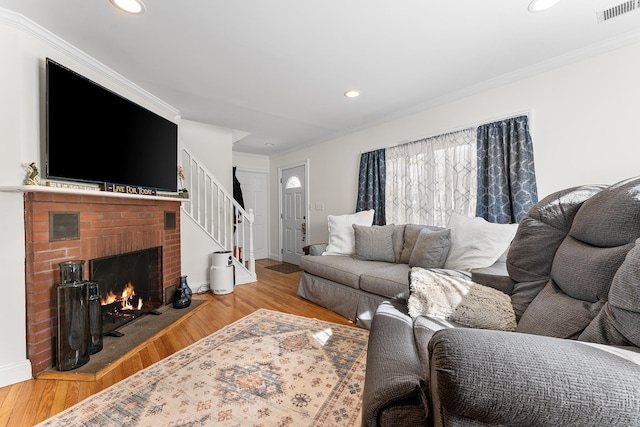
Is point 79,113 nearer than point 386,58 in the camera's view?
Yes

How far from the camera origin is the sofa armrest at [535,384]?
478 mm

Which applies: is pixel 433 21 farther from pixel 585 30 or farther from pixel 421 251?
pixel 421 251

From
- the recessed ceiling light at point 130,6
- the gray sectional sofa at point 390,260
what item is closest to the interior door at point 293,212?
the gray sectional sofa at point 390,260

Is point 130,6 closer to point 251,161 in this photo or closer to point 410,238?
point 410,238

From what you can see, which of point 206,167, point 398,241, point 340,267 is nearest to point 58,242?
point 206,167

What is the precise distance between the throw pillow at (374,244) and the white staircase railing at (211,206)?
1.55m

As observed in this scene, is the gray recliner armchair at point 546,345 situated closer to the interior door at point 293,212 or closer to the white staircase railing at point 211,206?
the white staircase railing at point 211,206

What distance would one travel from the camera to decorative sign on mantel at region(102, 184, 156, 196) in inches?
85.4

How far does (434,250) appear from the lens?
7.84 feet

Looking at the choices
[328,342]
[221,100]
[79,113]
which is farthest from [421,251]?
[79,113]

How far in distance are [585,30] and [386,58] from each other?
1.35 meters

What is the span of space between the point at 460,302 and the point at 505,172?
1.78m

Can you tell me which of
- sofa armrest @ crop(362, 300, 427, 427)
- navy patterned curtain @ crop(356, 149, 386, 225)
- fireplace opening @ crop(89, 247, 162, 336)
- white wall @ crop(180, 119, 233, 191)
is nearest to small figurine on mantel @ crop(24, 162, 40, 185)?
fireplace opening @ crop(89, 247, 162, 336)

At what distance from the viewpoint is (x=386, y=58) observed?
2.17 meters
